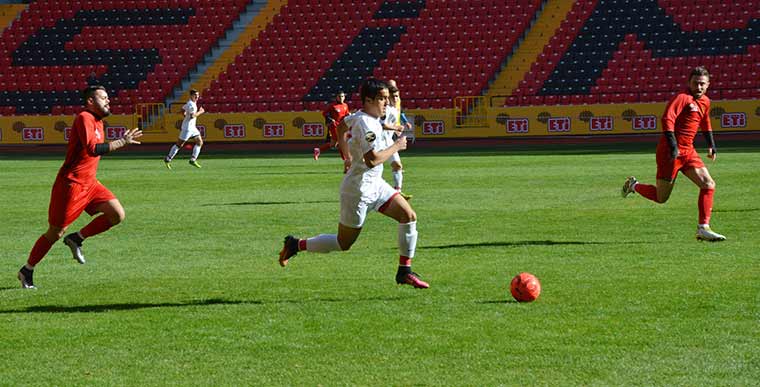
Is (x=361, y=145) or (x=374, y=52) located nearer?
(x=361, y=145)

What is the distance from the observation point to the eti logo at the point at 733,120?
39000mm

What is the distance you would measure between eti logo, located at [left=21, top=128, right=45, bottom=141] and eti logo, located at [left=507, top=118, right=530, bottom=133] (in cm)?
1880

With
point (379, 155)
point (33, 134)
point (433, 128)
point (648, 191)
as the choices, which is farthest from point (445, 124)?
point (379, 155)

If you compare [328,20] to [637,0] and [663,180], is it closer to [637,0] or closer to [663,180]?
[637,0]

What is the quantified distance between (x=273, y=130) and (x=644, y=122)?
14007mm

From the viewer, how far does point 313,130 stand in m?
43.5

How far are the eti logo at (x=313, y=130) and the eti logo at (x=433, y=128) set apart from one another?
3.85m

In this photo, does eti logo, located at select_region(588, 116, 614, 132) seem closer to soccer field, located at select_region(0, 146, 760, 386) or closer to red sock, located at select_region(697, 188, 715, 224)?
soccer field, located at select_region(0, 146, 760, 386)

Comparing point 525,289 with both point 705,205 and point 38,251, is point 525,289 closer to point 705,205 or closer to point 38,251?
point 38,251

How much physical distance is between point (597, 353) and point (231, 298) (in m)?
3.61

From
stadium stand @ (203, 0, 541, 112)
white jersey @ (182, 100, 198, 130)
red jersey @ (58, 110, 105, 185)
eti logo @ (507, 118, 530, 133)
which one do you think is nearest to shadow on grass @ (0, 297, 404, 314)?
red jersey @ (58, 110, 105, 185)

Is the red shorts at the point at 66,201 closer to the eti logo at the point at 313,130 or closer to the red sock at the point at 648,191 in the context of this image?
the red sock at the point at 648,191

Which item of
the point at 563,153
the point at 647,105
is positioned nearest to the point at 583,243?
the point at 563,153

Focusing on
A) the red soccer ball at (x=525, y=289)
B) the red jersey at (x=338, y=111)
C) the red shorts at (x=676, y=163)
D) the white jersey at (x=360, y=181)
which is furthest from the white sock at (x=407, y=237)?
the red jersey at (x=338, y=111)
